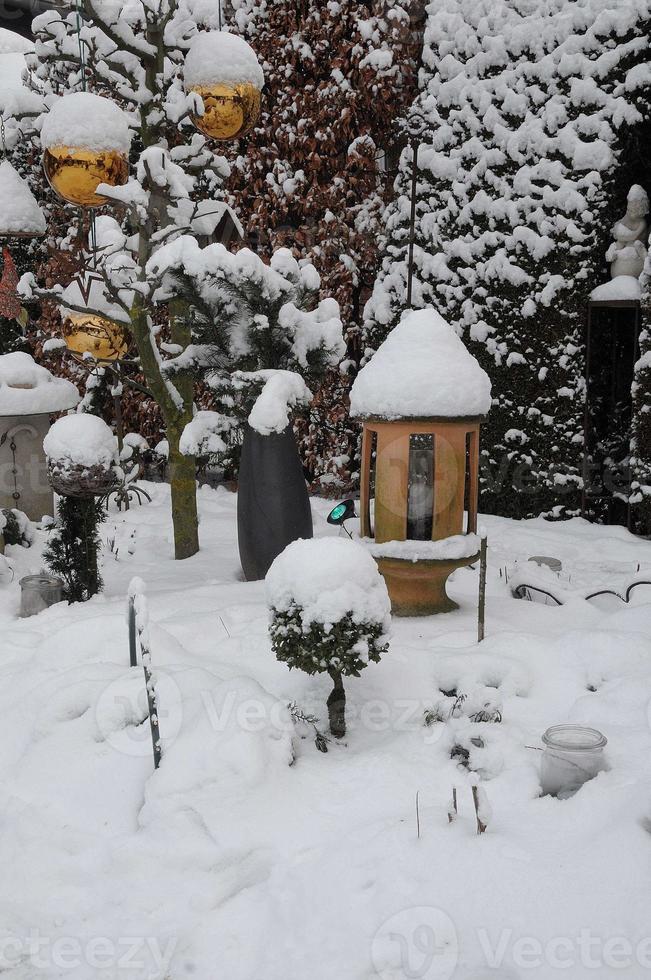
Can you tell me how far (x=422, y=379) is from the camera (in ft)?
12.7

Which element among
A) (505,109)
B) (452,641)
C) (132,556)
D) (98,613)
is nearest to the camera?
(452,641)

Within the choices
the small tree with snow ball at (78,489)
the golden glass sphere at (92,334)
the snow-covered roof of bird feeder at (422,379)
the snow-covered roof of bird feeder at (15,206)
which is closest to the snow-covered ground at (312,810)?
the small tree with snow ball at (78,489)

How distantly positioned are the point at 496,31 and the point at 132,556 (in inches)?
176

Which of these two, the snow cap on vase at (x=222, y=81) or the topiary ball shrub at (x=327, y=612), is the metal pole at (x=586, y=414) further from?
the topiary ball shrub at (x=327, y=612)

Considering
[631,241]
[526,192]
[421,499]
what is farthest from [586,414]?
[421,499]

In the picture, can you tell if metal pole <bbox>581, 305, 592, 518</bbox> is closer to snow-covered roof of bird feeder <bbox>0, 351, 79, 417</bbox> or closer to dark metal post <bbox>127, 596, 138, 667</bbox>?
snow-covered roof of bird feeder <bbox>0, 351, 79, 417</bbox>

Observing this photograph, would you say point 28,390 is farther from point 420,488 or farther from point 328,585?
point 328,585

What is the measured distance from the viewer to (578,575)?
496 centimetres

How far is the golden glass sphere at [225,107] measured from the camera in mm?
4121

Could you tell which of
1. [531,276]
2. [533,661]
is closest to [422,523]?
[533,661]

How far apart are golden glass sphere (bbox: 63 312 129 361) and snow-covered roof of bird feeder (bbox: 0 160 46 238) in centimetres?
193

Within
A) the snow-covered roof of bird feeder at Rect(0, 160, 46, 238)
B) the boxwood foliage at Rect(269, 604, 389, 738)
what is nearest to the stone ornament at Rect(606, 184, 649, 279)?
the boxwood foliage at Rect(269, 604, 389, 738)

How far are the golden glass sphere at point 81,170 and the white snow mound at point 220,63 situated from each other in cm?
69

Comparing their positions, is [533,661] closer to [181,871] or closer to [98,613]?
[181,871]
